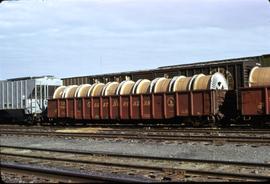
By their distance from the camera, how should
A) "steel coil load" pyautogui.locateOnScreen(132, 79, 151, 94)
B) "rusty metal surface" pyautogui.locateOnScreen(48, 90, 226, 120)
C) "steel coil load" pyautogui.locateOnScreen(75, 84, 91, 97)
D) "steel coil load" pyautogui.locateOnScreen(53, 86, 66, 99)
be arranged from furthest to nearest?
"steel coil load" pyautogui.locateOnScreen(53, 86, 66, 99)
"steel coil load" pyautogui.locateOnScreen(75, 84, 91, 97)
"steel coil load" pyautogui.locateOnScreen(132, 79, 151, 94)
"rusty metal surface" pyautogui.locateOnScreen(48, 90, 226, 120)

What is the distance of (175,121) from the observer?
2892 centimetres

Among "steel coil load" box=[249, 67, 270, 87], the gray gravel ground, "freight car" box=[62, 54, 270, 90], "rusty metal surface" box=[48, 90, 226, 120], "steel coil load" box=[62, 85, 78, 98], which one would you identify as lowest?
the gray gravel ground

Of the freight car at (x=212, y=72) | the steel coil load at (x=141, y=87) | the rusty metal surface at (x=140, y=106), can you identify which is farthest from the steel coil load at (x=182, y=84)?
the steel coil load at (x=141, y=87)

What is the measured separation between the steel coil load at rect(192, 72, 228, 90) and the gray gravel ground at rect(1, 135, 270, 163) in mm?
8636

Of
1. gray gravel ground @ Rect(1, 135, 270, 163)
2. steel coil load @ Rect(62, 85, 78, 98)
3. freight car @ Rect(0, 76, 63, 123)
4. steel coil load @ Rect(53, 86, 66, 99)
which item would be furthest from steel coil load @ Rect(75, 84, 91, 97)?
gray gravel ground @ Rect(1, 135, 270, 163)

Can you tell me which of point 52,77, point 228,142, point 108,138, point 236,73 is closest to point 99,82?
point 52,77

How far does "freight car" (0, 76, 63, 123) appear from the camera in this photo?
3800 centimetres

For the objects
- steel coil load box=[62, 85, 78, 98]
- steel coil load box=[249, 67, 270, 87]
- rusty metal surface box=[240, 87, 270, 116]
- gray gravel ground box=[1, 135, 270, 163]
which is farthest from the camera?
steel coil load box=[62, 85, 78, 98]

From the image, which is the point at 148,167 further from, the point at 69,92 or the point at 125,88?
the point at 69,92

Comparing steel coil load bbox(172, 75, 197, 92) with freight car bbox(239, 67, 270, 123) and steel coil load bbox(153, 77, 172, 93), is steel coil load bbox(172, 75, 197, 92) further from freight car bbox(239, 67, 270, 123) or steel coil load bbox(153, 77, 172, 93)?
freight car bbox(239, 67, 270, 123)

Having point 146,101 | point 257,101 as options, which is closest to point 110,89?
point 146,101

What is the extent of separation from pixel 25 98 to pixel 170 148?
23.3m

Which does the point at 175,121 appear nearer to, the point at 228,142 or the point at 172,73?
the point at 172,73

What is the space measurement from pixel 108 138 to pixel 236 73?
1055 centimetres
